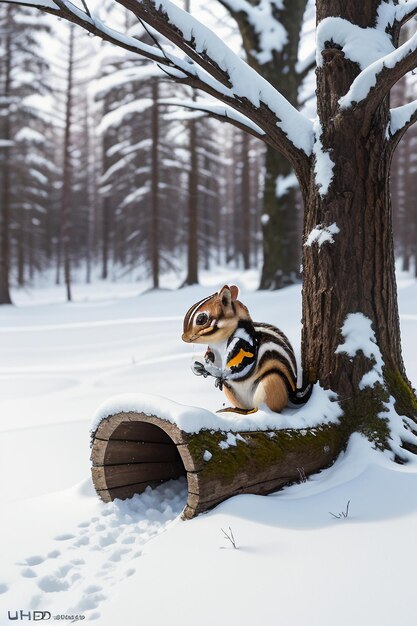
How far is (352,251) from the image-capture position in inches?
150

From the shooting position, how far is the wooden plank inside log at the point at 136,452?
135 inches

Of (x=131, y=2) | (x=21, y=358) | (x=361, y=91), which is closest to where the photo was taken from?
(x=131, y=2)

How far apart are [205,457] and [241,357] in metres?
0.87

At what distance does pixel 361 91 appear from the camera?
11.5ft

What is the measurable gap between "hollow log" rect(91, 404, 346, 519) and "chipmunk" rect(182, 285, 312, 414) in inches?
12.5

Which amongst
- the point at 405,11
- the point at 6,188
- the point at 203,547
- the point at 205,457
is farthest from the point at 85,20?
the point at 6,188

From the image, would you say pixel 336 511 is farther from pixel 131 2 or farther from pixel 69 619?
pixel 131 2

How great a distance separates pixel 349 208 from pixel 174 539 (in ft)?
7.98

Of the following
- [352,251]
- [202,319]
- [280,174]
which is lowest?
[202,319]

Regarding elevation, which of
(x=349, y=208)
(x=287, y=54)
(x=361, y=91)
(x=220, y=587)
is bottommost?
(x=220, y=587)

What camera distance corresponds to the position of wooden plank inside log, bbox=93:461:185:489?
11.4 ft

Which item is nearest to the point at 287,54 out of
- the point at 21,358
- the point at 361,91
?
the point at 21,358

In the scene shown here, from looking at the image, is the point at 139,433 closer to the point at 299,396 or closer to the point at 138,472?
the point at 138,472

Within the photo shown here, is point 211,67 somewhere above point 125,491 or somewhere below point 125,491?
above
